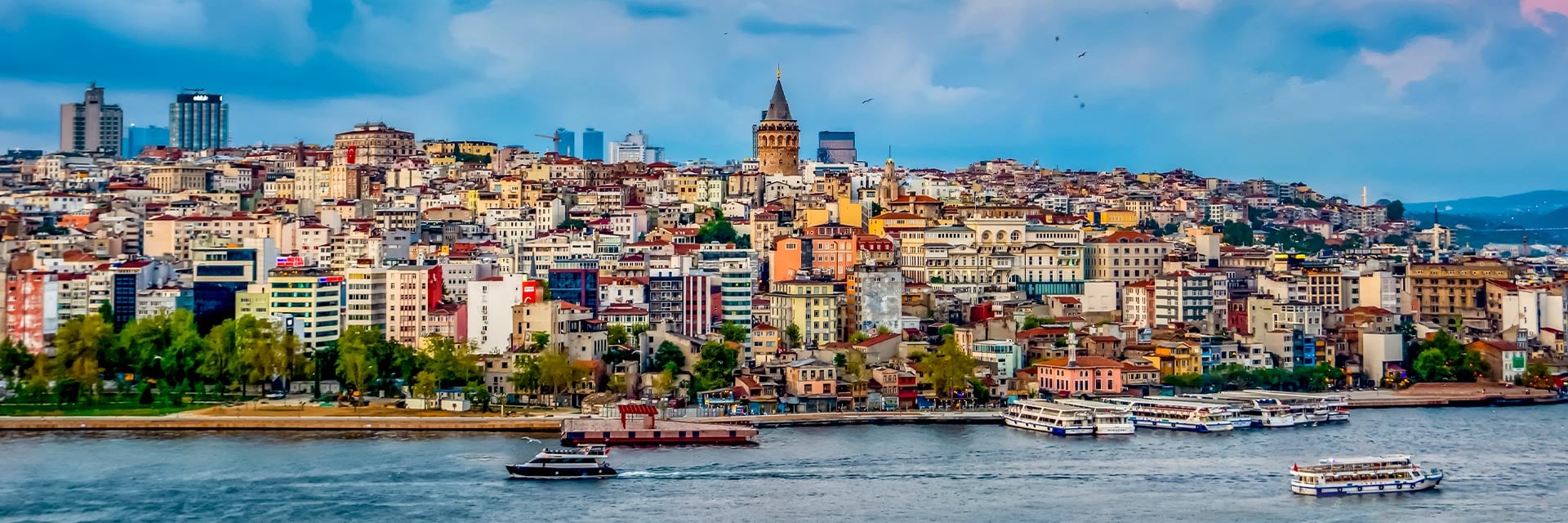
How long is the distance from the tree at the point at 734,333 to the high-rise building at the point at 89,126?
125 ft

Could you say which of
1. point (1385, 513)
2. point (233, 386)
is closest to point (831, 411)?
point (233, 386)

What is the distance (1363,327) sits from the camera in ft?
119

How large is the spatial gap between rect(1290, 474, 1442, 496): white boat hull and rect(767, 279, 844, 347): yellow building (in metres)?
12.4

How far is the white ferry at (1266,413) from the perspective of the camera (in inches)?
1193

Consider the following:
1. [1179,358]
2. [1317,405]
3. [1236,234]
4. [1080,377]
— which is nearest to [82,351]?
[1080,377]

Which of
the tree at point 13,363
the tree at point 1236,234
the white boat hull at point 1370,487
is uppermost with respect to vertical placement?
the tree at point 1236,234

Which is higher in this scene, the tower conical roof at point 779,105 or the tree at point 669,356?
the tower conical roof at point 779,105

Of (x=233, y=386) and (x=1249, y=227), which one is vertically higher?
(x=1249, y=227)

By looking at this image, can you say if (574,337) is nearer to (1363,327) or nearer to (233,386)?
(233,386)

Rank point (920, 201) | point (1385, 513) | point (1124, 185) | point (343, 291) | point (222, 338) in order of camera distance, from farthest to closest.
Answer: point (1124, 185), point (920, 201), point (343, 291), point (222, 338), point (1385, 513)

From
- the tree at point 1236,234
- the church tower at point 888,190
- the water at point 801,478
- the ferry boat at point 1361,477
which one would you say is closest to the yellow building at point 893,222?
the church tower at point 888,190

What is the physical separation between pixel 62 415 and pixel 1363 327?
18.7 meters

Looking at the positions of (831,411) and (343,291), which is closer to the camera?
(831,411)

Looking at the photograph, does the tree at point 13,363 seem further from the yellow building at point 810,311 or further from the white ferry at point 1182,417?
the white ferry at point 1182,417
